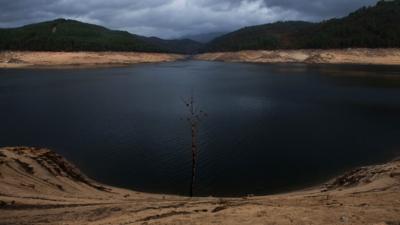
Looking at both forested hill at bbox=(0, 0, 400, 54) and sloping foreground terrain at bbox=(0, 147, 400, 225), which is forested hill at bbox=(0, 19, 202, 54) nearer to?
forested hill at bbox=(0, 0, 400, 54)

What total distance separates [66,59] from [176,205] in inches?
4395

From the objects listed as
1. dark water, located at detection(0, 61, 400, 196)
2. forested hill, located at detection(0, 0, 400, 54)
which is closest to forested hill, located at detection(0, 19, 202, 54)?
forested hill, located at detection(0, 0, 400, 54)

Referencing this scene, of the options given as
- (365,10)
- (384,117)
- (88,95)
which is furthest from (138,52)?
(384,117)

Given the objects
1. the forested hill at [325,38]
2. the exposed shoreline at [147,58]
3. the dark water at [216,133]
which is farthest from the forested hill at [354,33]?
the dark water at [216,133]

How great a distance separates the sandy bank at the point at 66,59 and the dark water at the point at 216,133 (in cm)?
5511

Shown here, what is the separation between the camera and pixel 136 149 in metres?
28.7

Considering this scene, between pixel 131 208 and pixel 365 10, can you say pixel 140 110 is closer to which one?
pixel 131 208

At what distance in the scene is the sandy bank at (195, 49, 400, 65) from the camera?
10862 cm

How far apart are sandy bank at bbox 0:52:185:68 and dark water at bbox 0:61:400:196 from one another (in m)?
55.1

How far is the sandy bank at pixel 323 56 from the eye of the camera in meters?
109

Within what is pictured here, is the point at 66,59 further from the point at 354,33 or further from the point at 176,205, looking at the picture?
the point at 176,205

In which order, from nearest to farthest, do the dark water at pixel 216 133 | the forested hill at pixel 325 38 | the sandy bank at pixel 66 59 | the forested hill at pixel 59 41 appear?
the dark water at pixel 216 133 < the sandy bank at pixel 66 59 < the forested hill at pixel 325 38 < the forested hill at pixel 59 41

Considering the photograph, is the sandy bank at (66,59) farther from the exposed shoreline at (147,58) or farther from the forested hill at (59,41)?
the forested hill at (59,41)

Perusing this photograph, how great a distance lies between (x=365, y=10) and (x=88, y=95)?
400ft
